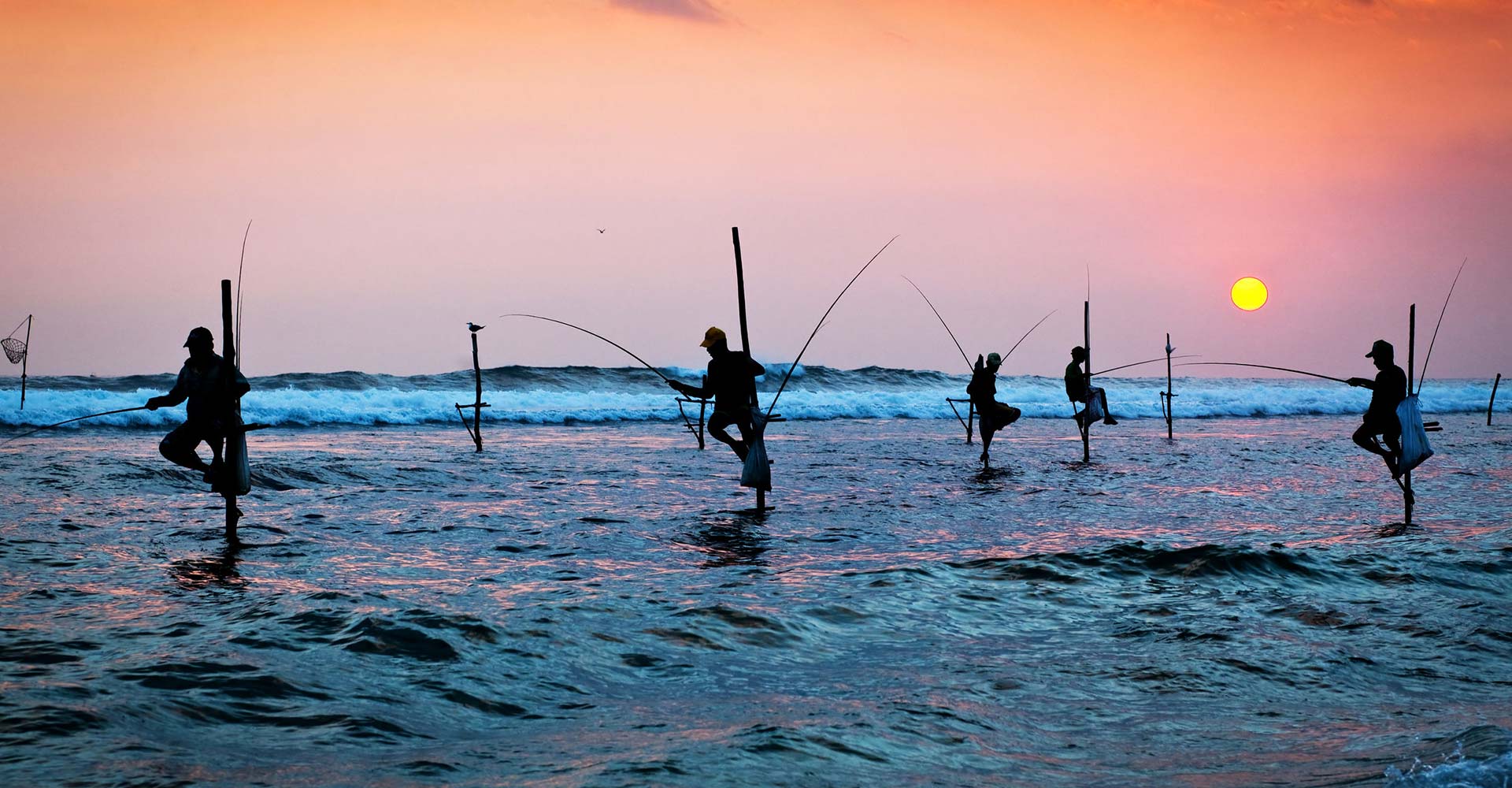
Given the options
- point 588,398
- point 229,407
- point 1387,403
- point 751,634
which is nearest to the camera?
point 751,634

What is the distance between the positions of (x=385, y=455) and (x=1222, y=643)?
18.0 metres

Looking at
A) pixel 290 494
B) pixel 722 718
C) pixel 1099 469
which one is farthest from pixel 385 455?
pixel 722 718

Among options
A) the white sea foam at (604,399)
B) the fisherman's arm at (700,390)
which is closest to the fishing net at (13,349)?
the white sea foam at (604,399)

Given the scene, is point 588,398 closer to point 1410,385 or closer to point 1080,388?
point 1080,388

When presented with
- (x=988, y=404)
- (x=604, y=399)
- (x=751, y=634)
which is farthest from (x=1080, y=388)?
(x=604, y=399)

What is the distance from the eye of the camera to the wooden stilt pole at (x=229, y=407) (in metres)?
10.1

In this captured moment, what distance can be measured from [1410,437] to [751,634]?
899 centimetres

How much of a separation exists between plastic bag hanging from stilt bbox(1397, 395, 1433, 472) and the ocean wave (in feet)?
88.9

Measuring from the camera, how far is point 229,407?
1020 centimetres

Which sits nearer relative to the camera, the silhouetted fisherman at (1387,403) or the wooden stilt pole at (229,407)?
the wooden stilt pole at (229,407)

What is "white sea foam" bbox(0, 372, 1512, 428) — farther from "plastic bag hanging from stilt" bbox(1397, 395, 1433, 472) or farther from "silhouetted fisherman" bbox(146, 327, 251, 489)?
"plastic bag hanging from stilt" bbox(1397, 395, 1433, 472)

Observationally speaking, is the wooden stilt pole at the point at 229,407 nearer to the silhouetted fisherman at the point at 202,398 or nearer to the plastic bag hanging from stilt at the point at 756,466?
the silhouetted fisherman at the point at 202,398

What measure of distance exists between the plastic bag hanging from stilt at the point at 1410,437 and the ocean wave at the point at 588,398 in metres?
27.1

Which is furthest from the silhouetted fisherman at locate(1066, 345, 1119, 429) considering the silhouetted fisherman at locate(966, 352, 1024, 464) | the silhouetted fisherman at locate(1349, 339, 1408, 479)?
the silhouetted fisherman at locate(1349, 339, 1408, 479)
